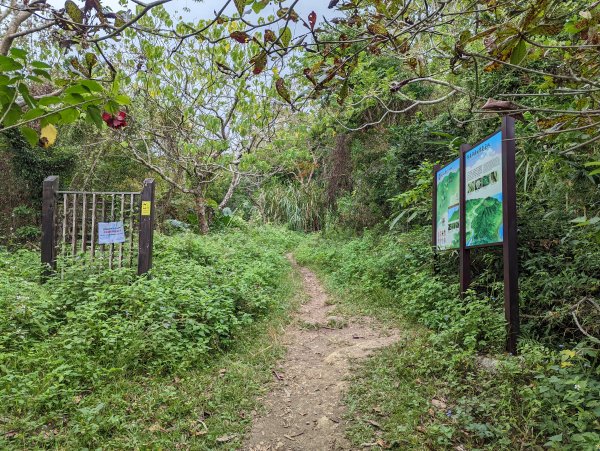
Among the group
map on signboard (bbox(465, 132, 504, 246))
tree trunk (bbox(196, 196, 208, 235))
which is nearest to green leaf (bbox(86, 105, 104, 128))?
map on signboard (bbox(465, 132, 504, 246))

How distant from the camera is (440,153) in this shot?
8.47 m

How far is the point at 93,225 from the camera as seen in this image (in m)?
5.86

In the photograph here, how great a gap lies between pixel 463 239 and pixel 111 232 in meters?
5.15

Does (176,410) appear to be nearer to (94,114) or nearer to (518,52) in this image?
(94,114)

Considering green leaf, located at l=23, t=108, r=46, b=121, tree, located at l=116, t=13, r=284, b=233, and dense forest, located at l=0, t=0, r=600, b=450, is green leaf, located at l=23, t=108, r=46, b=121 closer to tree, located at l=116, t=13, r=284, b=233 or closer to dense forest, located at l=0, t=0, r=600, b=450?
dense forest, located at l=0, t=0, r=600, b=450

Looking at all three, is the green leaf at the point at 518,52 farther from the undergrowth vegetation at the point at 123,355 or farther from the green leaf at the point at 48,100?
the undergrowth vegetation at the point at 123,355

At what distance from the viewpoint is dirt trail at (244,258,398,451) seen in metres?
2.88

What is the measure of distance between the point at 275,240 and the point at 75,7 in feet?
39.6

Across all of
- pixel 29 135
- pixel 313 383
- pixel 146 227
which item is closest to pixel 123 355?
pixel 313 383

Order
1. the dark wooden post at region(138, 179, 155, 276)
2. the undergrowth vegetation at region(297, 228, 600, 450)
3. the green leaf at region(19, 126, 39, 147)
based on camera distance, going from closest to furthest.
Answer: the green leaf at region(19, 126, 39, 147)
the undergrowth vegetation at region(297, 228, 600, 450)
the dark wooden post at region(138, 179, 155, 276)

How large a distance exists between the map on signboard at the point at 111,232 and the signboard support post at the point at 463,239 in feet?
16.3

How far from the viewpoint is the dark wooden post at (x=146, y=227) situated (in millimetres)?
5771

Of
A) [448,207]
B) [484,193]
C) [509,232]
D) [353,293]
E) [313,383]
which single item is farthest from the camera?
[353,293]

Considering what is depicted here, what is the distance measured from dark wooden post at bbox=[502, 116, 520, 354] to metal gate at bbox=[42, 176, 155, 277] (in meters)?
4.86
